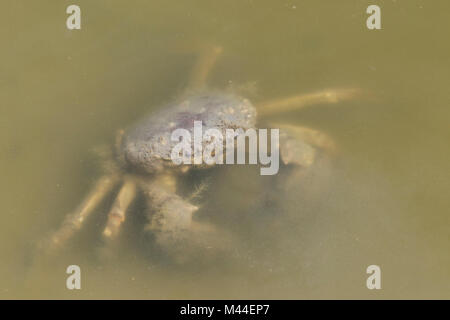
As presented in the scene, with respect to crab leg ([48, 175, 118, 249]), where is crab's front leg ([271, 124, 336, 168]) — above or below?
above

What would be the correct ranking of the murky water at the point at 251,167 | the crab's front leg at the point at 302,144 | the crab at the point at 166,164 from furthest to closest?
the crab's front leg at the point at 302,144 < the crab at the point at 166,164 < the murky water at the point at 251,167

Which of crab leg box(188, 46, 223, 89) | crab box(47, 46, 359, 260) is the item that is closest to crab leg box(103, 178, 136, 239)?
crab box(47, 46, 359, 260)

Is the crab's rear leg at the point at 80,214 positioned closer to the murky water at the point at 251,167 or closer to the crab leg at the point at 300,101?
the murky water at the point at 251,167

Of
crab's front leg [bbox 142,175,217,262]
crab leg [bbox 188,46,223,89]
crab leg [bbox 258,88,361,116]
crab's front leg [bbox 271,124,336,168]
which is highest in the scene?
crab leg [bbox 188,46,223,89]

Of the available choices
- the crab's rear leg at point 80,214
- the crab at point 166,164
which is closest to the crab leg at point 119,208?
the crab at point 166,164

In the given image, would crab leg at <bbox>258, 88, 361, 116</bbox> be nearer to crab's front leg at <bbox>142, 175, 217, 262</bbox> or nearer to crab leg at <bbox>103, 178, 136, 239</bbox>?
crab's front leg at <bbox>142, 175, 217, 262</bbox>

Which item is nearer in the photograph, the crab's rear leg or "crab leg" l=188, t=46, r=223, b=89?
the crab's rear leg

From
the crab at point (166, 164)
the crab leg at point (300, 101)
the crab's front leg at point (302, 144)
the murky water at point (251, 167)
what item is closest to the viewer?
the murky water at point (251, 167)

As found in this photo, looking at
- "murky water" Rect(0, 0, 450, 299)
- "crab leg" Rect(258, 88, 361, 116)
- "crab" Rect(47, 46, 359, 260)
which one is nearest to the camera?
"murky water" Rect(0, 0, 450, 299)

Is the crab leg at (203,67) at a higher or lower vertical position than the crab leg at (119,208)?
higher

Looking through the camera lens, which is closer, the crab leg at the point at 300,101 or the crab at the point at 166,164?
the crab at the point at 166,164
